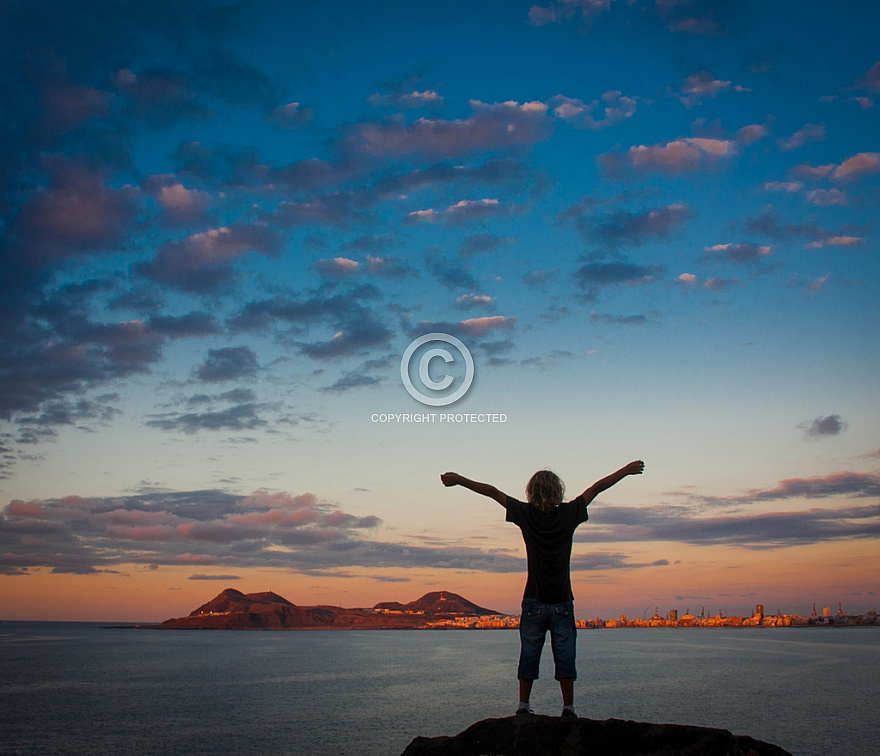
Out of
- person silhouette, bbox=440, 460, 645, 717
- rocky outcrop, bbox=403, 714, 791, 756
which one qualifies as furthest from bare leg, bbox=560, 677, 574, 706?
rocky outcrop, bbox=403, 714, 791, 756

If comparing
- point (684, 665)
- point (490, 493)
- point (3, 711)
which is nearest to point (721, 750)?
point (490, 493)

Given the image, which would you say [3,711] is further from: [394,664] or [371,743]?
[394,664]

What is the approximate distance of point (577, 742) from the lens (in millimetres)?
6234

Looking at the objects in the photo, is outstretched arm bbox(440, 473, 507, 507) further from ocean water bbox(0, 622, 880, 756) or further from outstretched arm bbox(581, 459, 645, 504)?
ocean water bbox(0, 622, 880, 756)

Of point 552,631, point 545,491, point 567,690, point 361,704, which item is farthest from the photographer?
point 361,704

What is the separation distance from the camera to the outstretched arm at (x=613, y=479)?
7.21 metres

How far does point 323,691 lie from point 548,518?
63660mm

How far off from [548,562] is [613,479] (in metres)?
1.05

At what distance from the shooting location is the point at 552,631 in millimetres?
7203

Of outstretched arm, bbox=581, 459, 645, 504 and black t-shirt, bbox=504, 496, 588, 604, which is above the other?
outstretched arm, bbox=581, 459, 645, 504

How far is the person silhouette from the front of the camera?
715cm

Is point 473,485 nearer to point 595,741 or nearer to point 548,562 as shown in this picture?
point 548,562

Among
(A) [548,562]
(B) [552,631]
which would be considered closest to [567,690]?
(B) [552,631]

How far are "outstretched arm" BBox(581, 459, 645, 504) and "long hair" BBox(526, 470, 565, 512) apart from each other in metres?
0.27
